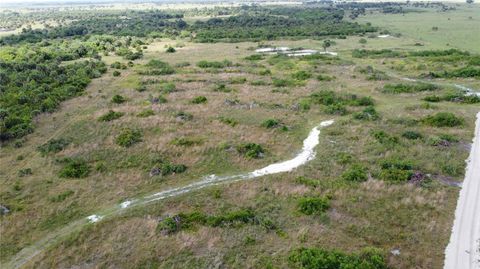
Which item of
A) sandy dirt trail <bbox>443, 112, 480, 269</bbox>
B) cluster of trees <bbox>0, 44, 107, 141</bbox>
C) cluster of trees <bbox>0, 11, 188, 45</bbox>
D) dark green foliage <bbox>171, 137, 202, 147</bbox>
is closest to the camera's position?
sandy dirt trail <bbox>443, 112, 480, 269</bbox>

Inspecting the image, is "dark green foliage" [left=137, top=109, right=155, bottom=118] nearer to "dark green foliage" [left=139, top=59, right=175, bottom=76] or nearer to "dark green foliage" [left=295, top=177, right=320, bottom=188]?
"dark green foliage" [left=295, top=177, right=320, bottom=188]

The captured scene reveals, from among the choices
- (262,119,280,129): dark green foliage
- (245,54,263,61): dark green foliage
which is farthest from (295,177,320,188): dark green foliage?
(245,54,263,61): dark green foliage

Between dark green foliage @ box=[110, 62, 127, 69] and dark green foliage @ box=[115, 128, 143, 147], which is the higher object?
dark green foliage @ box=[110, 62, 127, 69]

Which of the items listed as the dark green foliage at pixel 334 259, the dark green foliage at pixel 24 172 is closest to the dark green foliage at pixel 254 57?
the dark green foliage at pixel 24 172

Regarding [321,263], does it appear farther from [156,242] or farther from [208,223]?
[156,242]

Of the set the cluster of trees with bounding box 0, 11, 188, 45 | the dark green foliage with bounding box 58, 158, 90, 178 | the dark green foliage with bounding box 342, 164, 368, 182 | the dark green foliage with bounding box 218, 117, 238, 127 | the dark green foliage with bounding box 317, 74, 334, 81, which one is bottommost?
the dark green foliage with bounding box 58, 158, 90, 178

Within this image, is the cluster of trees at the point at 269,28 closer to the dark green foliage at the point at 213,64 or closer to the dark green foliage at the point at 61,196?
the dark green foliage at the point at 213,64
